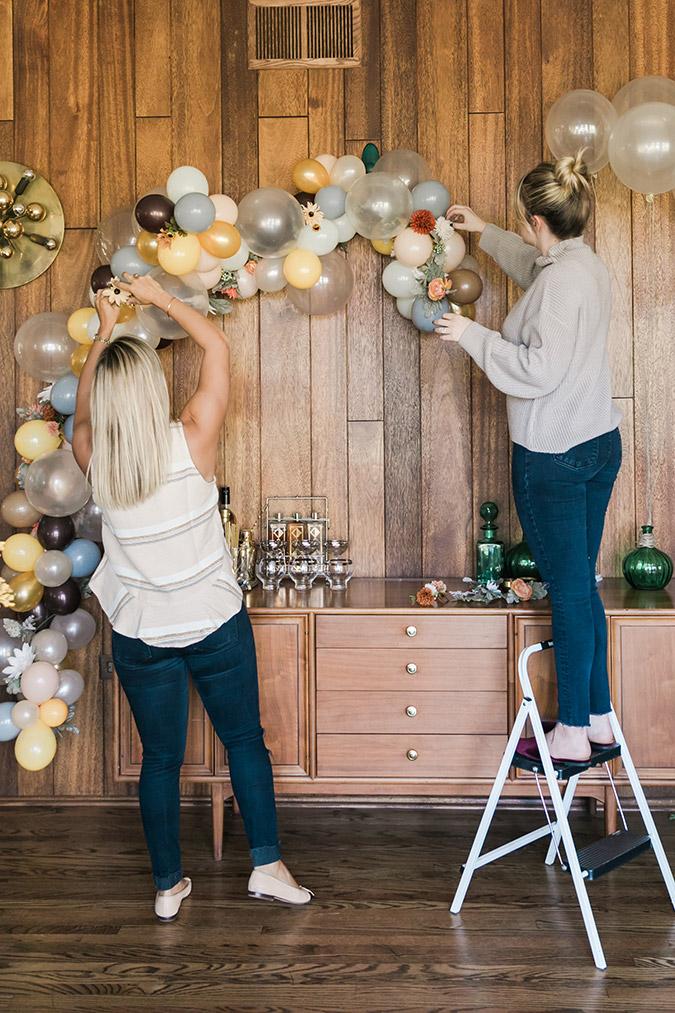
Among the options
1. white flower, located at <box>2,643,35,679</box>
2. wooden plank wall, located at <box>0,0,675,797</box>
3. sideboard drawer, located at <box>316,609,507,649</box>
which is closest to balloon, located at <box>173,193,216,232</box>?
wooden plank wall, located at <box>0,0,675,797</box>

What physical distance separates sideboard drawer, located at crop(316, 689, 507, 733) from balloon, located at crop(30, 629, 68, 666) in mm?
808

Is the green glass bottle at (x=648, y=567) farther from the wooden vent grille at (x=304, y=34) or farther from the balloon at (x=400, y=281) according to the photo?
the wooden vent grille at (x=304, y=34)

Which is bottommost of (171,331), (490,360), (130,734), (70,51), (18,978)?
(18,978)

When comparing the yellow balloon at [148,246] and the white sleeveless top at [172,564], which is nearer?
the white sleeveless top at [172,564]

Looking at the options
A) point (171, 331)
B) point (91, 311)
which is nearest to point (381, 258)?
point (171, 331)

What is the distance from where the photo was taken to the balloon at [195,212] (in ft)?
8.18

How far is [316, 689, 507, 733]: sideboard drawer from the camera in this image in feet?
8.36

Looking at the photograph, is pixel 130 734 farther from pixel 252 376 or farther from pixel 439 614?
pixel 252 376

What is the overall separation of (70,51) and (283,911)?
114 inches

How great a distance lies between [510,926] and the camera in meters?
2.17

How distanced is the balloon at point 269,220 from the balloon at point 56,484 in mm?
871

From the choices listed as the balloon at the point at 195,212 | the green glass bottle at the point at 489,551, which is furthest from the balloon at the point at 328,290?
the green glass bottle at the point at 489,551

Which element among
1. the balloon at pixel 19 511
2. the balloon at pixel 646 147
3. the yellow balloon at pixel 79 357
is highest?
the balloon at pixel 646 147

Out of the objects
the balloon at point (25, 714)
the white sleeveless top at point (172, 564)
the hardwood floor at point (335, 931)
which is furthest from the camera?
the balloon at point (25, 714)
